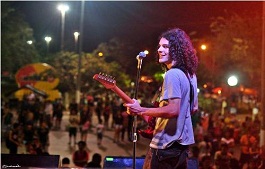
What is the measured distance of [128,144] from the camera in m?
17.5

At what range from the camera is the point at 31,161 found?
19.7ft

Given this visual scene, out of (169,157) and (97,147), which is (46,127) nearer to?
(97,147)

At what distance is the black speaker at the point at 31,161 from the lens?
5.85m

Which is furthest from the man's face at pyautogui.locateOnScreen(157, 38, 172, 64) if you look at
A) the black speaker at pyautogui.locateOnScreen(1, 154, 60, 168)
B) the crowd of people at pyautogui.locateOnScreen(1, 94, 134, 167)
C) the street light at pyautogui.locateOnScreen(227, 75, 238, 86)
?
the street light at pyautogui.locateOnScreen(227, 75, 238, 86)

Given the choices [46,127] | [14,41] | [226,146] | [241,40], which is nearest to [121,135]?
[46,127]

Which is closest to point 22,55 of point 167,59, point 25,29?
point 25,29

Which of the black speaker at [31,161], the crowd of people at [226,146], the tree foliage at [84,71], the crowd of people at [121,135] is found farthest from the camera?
the tree foliage at [84,71]

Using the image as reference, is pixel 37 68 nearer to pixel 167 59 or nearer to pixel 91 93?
pixel 91 93

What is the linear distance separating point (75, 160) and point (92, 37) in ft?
120

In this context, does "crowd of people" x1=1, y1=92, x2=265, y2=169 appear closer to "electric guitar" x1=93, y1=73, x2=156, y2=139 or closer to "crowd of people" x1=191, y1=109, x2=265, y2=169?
"crowd of people" x1=191, y1=109, x2=265, y2=169

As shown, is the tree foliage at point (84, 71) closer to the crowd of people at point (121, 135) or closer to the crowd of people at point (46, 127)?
the crowd of people at point (46, 127)

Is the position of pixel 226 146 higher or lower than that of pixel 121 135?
higher

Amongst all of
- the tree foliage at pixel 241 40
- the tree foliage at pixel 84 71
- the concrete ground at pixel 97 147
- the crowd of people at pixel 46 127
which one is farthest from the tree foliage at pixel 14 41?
the tree foliage at pixel 241 40

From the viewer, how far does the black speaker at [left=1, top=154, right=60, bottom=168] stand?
19.2 ft
